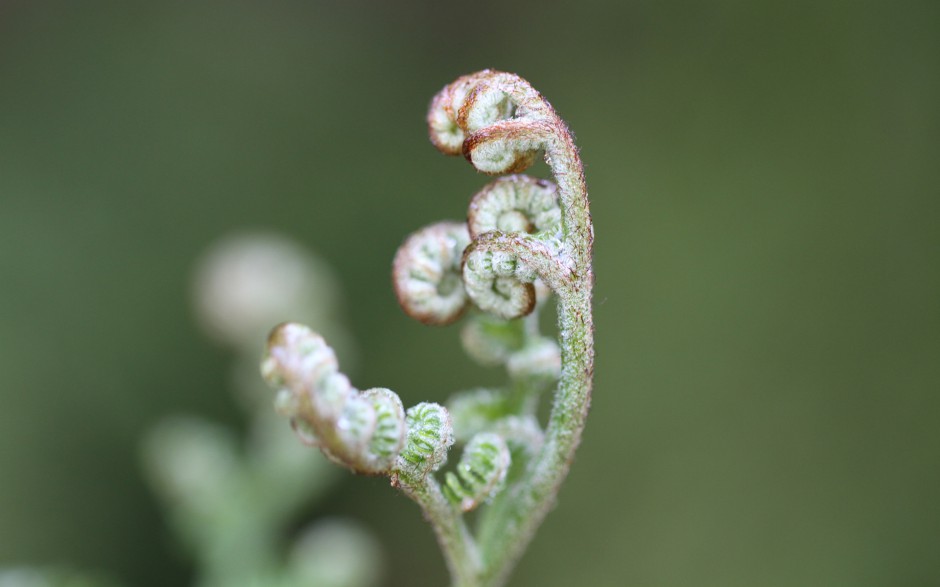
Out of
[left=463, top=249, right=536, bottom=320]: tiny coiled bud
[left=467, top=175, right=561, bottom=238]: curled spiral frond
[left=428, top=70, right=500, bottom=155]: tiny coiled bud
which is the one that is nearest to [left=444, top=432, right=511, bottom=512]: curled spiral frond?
[left=463, top=249, right=536, bottom=320]: tiny coiled bud

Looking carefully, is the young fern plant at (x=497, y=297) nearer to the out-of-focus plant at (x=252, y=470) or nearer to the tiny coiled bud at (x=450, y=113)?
the tiny coiled bud at (x=450, y=113)

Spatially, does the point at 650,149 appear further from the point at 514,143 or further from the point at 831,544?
the point at 514,143

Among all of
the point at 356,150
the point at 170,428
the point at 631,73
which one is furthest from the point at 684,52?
the point at 170,428

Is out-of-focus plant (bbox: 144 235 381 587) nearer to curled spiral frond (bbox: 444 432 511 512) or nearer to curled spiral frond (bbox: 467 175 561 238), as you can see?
curled spiral frond (bbox: 444 432 511 512)

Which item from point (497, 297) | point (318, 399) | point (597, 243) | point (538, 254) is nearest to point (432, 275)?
point (497, 297)

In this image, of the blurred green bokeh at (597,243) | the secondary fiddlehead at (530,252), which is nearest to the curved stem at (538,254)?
the secondary fiddlehead at (530,252)

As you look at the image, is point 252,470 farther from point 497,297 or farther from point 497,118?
point 497,118

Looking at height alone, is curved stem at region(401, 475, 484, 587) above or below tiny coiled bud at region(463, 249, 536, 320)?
below
